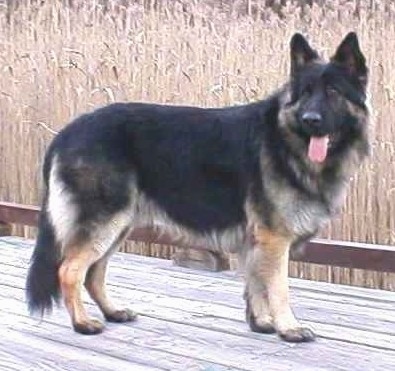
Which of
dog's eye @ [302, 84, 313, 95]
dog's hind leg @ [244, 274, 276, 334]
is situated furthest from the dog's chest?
dog's eye @ [302, 84, 313, 95]

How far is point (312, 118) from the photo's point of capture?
3199mm

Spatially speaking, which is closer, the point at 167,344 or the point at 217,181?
the point at 167,344

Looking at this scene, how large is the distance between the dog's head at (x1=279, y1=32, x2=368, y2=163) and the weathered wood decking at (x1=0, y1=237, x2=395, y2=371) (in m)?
0.71

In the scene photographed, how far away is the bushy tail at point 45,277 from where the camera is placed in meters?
3.52

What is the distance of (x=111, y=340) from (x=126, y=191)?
59cm

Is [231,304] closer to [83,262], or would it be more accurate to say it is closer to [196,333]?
[196,333]

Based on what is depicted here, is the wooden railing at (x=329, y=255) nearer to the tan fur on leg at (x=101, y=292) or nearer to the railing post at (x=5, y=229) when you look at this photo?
the tan fur on leg at (x=101, y=292)

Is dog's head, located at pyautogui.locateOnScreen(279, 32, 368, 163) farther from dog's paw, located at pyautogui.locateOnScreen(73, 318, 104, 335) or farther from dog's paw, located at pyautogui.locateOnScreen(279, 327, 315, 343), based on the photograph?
dog's paw, located at pyautogui.locateOnScreen(73, 318, 104, 335)

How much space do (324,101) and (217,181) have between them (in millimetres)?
589

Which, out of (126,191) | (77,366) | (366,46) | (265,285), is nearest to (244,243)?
(265,285)

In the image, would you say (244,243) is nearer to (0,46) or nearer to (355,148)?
(355,148)

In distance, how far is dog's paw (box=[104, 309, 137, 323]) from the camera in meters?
3.66

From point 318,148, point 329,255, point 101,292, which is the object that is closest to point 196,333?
point 101,292

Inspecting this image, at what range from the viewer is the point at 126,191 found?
11.6ft
